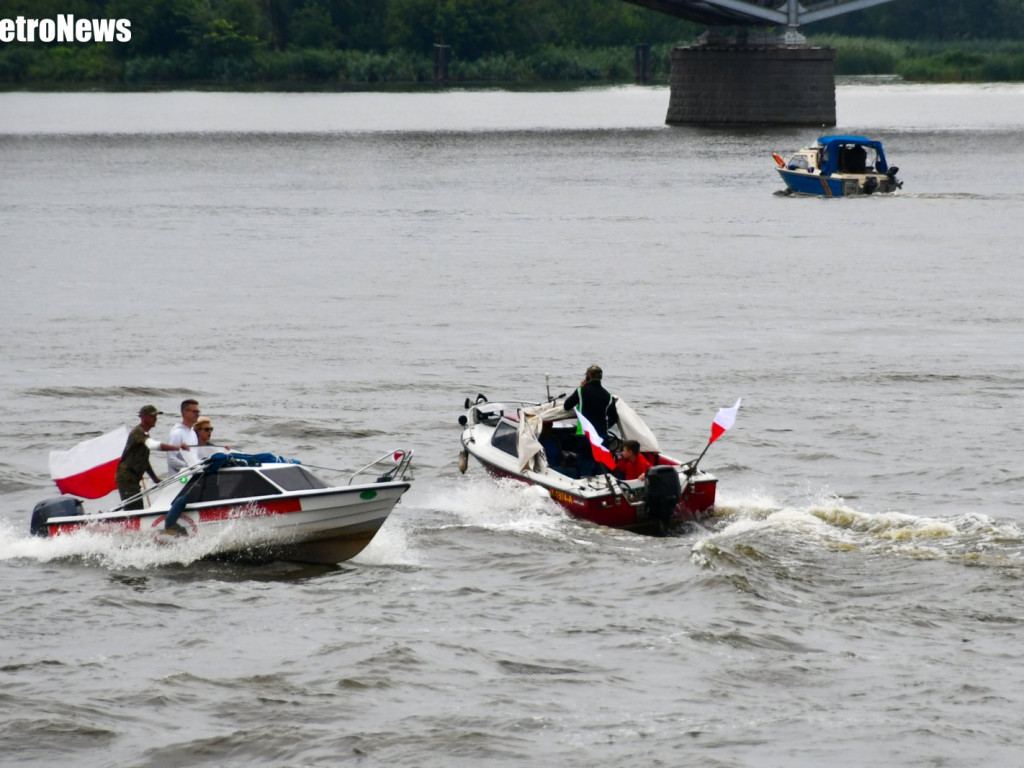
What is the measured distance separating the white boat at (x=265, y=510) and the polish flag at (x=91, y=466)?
65cm

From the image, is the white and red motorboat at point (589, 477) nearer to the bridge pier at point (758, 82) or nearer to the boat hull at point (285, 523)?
the boat hull at point (285, 523)

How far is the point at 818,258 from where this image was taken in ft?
169

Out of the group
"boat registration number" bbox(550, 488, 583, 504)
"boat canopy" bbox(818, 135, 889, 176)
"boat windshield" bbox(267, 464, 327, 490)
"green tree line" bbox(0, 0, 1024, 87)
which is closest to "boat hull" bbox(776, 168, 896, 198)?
"boat canopy" bbox(818, 135, 889, 176)

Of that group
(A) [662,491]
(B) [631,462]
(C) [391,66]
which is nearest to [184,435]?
(B) [631,462]

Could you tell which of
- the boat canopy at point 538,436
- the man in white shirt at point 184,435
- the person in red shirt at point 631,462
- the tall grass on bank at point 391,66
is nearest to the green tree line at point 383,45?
the tall grass on bank at point 391,66

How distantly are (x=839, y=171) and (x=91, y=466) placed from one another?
56481mm

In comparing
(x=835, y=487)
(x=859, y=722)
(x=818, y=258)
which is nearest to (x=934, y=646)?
(x=859, y=722)

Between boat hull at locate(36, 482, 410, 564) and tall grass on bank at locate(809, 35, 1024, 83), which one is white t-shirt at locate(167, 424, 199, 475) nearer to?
boat hull at locate(36, 482, 410, 564)

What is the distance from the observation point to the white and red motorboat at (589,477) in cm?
1984

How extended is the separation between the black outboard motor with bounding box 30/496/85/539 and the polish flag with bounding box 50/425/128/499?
20cm

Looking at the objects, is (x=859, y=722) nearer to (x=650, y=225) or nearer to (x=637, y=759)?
(x=637, y=759)

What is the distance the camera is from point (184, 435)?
62.5ft

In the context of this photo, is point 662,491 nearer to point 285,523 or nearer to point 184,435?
point 285,523

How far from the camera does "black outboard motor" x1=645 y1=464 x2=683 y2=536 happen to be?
1959 cm
